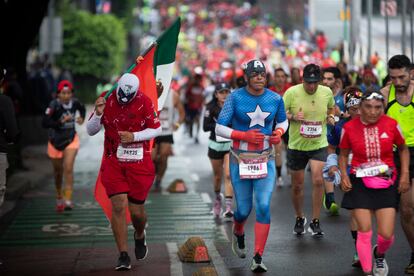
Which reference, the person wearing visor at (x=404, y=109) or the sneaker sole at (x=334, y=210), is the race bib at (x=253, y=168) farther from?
the sneaker sole at (x=334, y=210)

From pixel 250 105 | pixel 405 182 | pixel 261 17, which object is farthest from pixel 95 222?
pixel 261 17

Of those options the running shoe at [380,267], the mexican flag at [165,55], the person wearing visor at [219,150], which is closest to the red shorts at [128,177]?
the mexican flag at [165,55]

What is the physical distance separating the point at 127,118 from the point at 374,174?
2561 millimetres

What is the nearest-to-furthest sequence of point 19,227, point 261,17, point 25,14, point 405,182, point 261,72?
point 405,182 → point 261,72 → point 19,227 → point 25,14 → point 261,17

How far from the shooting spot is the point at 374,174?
9984 mm

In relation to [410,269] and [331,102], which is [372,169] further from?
[331,102]

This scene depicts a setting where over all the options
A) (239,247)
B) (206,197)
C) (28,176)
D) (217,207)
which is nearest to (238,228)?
(239,247)

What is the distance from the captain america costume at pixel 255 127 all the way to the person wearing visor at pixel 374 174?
138 cm

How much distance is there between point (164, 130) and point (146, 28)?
4035 inches

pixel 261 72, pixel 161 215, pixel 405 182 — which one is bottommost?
pixel 161 215

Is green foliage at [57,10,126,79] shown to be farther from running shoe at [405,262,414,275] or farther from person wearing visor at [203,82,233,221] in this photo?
running shoe at [405,262,414,275]

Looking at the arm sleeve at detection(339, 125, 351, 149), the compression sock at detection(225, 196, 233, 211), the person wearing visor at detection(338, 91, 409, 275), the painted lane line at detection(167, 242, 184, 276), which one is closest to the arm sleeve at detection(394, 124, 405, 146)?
the person wearing visor at detection(338, 91, 409, 275)

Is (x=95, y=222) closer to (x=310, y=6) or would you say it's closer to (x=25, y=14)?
(x=25, y=14)

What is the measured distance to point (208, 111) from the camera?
1592 centimetres
